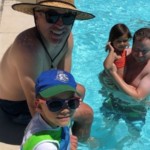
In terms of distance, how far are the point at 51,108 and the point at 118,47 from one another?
66.7 inches

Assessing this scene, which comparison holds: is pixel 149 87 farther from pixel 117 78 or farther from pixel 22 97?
pixel 22 97

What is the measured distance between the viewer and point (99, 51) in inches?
231

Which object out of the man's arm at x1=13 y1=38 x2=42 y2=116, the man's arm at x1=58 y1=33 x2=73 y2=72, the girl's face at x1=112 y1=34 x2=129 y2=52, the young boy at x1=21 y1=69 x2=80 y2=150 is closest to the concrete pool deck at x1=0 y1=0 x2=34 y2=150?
the man's arm at x1=13 y1=38 x2=42 y2=116

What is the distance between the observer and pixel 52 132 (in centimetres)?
239

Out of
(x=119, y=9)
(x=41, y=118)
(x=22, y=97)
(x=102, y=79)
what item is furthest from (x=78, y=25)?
(x=41, y=118)

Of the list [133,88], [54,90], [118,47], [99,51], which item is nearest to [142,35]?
[118,47]

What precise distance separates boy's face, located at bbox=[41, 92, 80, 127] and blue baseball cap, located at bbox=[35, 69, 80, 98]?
0.04 m

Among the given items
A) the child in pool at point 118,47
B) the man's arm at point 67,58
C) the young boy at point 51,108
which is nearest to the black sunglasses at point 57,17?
the man's arm at point 67,58

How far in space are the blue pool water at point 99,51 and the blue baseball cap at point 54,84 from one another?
61.8 inches

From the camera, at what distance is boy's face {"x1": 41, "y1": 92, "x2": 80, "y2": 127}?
2273mm

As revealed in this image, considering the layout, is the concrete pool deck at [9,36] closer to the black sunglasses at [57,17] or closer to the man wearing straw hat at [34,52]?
the man wearing straw hat at [34,52]

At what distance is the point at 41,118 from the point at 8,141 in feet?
3.04

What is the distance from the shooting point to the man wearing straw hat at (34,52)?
285cm

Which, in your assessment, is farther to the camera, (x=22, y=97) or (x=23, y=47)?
(x=22, y=97)
